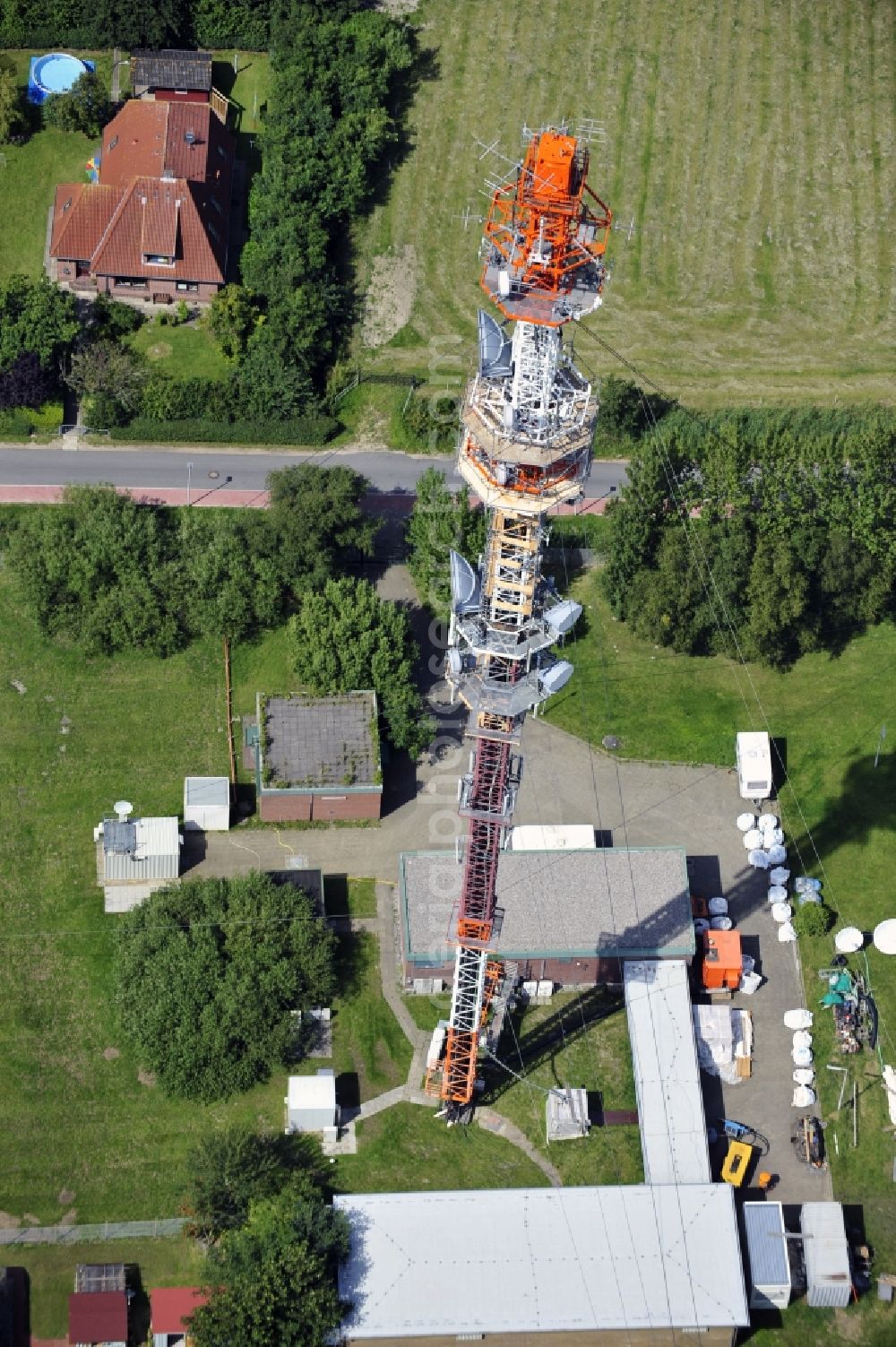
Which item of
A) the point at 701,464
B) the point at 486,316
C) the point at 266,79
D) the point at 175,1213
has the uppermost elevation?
the point at 486,316

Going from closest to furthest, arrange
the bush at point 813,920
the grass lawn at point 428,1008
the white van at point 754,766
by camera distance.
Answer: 1. the grass lawn at point 428,1008
2. the bush at point 813,920
3. the white van at point 754,766

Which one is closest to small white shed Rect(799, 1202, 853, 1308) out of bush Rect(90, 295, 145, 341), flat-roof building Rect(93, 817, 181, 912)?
flat-roof building Rect(93, 817, 181, 912)

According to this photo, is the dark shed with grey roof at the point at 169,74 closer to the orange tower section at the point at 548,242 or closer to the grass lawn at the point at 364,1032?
the grass lawn at the point at 364,1032

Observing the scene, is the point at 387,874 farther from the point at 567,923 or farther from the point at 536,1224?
the point at 536,1224

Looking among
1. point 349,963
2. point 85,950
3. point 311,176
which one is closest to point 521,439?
point 349,963

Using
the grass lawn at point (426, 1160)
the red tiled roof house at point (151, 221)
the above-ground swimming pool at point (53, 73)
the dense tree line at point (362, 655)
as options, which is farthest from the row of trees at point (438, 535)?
the above-ground swimming pool at point (53, 73)

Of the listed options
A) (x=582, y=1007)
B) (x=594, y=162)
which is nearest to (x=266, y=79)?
(x=594, y=162)

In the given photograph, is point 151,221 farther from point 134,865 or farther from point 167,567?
point 134,865
